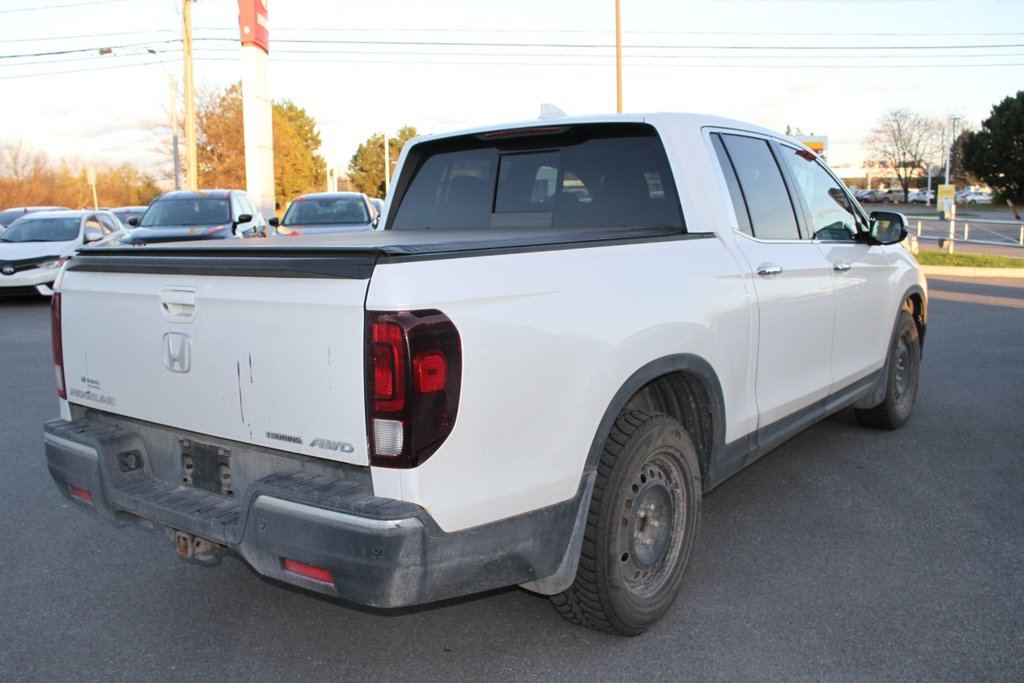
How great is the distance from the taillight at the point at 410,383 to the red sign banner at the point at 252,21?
69.5 feet

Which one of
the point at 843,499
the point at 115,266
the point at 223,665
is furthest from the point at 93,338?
the point at 843,499

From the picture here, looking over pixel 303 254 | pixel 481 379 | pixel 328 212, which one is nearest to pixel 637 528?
pixel 481 379

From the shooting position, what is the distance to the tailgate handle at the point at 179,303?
115 inches

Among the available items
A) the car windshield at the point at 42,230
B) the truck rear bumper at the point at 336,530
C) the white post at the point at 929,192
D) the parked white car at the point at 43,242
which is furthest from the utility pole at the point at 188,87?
the white post at the point at 929,192

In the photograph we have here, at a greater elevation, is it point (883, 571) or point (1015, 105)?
point (1015, 105)

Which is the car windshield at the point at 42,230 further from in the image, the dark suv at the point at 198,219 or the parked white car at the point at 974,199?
the parked white car at the point at 974,199

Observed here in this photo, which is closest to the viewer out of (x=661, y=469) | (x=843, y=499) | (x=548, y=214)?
(x=661, y=469)

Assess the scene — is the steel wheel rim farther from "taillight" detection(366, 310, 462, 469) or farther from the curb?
the curb

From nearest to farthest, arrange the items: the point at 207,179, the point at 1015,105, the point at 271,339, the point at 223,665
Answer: the point at 271,339 → the point at 223,665 → the point at 207,179 → the point at 1015,105

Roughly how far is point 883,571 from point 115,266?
3.46 m

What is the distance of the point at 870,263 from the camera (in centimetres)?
535

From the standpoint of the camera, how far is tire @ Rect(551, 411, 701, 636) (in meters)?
3.12

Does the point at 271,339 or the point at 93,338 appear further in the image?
the point at 93,338

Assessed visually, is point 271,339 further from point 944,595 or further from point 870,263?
point 870,263
